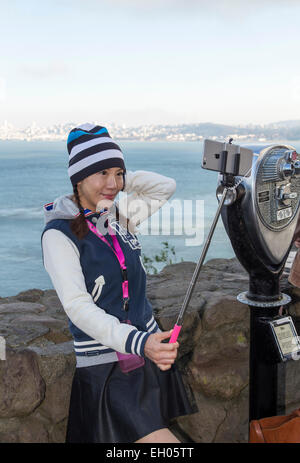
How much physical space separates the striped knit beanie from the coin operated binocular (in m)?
0.35

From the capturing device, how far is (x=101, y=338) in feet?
5.25

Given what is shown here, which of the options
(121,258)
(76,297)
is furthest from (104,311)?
(121,258)

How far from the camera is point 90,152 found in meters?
1.79

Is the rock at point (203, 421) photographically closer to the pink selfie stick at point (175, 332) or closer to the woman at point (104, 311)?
the woman at point (104, 311)

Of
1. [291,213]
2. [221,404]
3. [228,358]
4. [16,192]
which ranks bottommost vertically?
[16,192]

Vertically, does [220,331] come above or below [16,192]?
above

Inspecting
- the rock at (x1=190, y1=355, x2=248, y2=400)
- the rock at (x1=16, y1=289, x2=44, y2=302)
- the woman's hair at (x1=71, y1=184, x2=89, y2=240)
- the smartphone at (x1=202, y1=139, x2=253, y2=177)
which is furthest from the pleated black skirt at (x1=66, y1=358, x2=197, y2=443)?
the rock at (x1=16, y1=289, x2=44, y2=302)

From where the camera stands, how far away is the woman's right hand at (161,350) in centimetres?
152

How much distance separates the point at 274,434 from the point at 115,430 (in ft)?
1.70

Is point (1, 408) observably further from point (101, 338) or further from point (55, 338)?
point (101, 338)

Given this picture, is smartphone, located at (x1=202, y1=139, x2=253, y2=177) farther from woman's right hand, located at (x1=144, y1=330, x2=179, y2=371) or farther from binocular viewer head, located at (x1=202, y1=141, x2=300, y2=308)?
woman's right hand, located at (x1=144, y1=330, x2=179, y2=371)

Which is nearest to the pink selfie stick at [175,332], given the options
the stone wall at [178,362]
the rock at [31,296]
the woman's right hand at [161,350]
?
the woman's right hand at [161,350]

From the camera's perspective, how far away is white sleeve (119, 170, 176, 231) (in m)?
2.05

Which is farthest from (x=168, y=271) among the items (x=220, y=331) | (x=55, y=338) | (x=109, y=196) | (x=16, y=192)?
(x=16, y=192)
